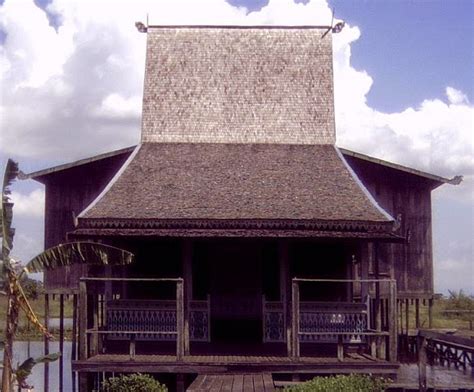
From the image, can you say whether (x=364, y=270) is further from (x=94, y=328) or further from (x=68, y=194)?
(x=68, y=194)

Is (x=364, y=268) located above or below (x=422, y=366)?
above

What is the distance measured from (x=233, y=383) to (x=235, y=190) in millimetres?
5873

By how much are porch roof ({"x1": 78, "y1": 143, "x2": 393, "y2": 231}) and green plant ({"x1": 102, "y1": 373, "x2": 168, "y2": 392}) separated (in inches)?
138

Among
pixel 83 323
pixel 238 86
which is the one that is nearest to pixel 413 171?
pixel 238 86

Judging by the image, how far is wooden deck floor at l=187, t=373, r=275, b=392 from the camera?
16328 mm

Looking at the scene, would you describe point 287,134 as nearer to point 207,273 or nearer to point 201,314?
point 207,273

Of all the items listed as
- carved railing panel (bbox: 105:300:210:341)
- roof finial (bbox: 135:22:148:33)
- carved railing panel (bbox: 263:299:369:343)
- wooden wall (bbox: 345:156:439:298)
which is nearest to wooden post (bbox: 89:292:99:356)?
carved railing panel (bbox: 105:300:210:341)

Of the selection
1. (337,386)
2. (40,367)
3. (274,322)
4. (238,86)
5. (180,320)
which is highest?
(238,86)

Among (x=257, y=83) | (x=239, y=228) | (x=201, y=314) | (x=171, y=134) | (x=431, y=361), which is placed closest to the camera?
(x=239, y=228)

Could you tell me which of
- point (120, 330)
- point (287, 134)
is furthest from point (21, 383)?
point (287, 134)

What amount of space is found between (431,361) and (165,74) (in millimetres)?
13267

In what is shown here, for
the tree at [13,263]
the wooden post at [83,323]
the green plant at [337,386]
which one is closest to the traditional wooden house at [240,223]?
the wooden post at [83,323]

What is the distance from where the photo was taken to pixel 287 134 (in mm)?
26516

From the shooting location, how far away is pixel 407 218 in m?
26.6
